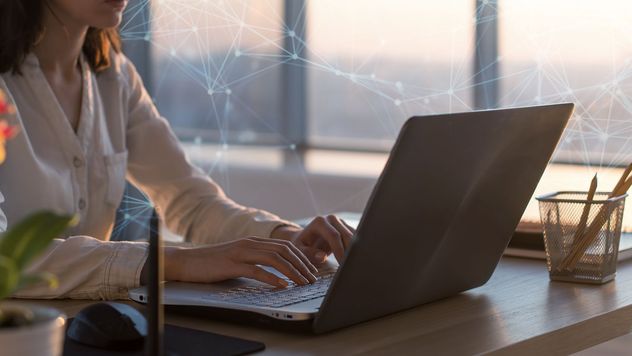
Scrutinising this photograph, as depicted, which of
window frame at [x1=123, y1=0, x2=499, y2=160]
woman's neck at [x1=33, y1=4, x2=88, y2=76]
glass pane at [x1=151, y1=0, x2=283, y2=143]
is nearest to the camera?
woman's neck at [x1=33, y1=4, x2=88, y2=76]

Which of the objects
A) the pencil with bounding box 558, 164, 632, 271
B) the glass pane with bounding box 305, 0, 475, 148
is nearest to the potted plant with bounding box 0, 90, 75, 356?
the pencil with bounding box 558, 164, 632, 271

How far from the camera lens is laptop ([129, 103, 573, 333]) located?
1103 millimetres

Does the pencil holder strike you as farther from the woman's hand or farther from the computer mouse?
the computer mouse

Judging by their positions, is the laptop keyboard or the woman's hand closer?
the laptop keyboard

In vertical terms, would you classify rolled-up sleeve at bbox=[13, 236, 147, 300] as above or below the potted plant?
below

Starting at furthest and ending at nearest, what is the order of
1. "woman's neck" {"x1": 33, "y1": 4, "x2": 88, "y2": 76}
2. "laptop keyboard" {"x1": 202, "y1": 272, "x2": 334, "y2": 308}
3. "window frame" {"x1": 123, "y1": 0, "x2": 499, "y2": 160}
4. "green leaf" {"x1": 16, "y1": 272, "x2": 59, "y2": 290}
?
"window frame" {"x1": 123, "y1": 0, "x2": 499, "y2": 160} < "woman's neck" {"x1": 33, "y1": 4, "x2": 88, "y2": 76} < "laptop keyboard" {"x1": 202, "y1": 272, "x2": 334, "y2": 308} < "green leaf" {"x1": 16, "y1": 272, "x2": 59, "y2": 290}

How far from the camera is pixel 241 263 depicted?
133cm

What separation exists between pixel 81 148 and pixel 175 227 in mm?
262

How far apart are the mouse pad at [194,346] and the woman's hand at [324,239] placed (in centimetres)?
38

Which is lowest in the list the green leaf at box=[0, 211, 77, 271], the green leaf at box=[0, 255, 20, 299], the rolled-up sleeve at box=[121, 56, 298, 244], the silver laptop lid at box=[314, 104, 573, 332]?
the rolled-up sleeve at box=[121, 56, 298, 244]

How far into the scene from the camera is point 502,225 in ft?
4.58

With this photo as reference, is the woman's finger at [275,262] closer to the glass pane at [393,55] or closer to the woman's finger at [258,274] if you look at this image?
the woman's finger at [258,274]

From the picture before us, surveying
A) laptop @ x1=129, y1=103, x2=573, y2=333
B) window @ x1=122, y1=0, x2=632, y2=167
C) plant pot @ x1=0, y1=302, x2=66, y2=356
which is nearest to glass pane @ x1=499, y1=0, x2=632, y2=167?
window @ x1=122, y1=0, x2=632, y2=167

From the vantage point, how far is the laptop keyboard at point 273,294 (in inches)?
47.8
